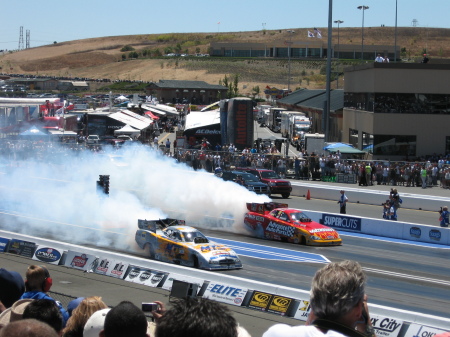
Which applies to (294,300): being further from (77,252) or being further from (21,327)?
(21,327)

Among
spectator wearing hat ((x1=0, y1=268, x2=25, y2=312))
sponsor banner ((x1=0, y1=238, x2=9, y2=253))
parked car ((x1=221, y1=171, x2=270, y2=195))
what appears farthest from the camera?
parked car ((x1=221, y1=171, x2=270, y2=195))

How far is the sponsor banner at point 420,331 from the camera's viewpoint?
1091cm

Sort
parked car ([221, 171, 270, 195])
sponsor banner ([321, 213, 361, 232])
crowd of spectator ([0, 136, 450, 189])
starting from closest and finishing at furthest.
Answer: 1. sponsor banner ([321, 213, 361, 232])
2. parked car ([221, 171, 270, 195])
3. crowd of spectator ([0, 136, 450, 189])

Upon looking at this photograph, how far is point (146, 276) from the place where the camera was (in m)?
16.6

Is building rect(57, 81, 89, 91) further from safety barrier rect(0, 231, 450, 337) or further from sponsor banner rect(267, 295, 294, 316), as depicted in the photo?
sponsor banner rect(267, 295, 294, 316)

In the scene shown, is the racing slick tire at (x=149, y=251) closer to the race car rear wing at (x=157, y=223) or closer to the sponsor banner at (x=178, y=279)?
the race car rear wing at (x=157, y=223)

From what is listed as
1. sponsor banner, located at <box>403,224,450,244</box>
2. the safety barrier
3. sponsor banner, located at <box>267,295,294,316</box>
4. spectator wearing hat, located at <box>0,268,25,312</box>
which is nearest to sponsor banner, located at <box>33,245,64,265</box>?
the safety barrier

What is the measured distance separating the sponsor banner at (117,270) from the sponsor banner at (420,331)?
8.17 m

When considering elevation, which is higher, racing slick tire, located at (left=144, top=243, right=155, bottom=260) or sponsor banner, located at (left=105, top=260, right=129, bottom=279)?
sponsor banner, located at (left=105, top=260, right=129, bottom=279)

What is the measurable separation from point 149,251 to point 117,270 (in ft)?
12.7

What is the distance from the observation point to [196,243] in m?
20.2

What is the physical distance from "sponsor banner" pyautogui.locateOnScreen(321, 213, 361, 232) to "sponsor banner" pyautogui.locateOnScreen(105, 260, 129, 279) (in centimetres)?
1212

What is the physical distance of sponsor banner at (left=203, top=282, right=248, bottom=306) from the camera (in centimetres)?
1430

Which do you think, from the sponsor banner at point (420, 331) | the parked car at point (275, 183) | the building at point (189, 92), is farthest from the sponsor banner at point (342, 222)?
the building at point (189, 92)
